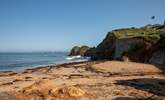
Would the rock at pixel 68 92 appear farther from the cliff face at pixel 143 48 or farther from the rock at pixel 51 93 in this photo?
the cliff face at pixel 143 48

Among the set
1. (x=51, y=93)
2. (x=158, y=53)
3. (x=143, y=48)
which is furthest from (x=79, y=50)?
(x=51, y=93)

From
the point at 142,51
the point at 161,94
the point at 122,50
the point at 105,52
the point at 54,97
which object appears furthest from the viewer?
the point at 105,52

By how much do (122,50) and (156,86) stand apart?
25079 millimetres

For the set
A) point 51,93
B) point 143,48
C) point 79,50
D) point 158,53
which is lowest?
point 51,93

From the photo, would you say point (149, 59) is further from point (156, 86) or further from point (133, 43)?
point (156, 86)

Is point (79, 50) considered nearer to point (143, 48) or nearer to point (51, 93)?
point (143, 48)

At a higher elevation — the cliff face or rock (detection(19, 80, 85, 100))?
the cliff face

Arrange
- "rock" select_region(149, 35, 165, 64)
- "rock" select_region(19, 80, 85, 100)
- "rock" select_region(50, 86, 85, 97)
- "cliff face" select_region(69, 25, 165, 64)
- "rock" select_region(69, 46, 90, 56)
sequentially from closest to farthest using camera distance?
"rock" select_region(19, 80, 85, 100)
"rock" select_region(50, 86, 85, 97)
"rock" select_region(149, 35, 165, 64)
"cliff face" select_region(69, 25, 165, 64)
"rock" select_region(69, 46, 90, 56)

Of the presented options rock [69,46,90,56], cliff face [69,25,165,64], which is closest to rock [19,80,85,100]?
cliff face [69,25,165,64]

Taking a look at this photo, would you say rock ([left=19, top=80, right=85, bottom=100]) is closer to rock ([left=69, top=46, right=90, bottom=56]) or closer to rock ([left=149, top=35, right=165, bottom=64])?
rock ([left=149, top=35, right=165, bottom=64])

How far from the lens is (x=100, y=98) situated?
41.9 feet

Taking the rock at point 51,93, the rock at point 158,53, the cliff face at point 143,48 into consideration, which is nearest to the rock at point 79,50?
the cliff face at point 143,48

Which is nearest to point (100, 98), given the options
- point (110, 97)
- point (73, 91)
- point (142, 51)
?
point (110, 97)

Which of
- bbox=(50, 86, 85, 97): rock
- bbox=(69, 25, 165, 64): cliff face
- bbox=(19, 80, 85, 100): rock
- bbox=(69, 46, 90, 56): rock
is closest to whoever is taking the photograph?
bbox=(19, 80, 85, 100): rock
